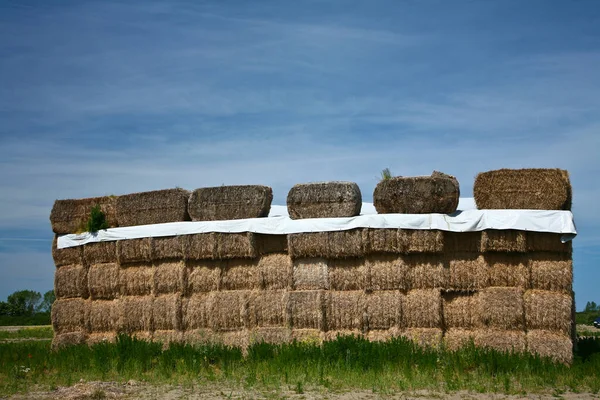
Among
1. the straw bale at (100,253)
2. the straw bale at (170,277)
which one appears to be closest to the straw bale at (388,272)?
the straw bale at (170,277)

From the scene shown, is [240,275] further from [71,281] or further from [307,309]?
[71,281]

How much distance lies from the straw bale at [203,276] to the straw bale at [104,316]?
7.63ft

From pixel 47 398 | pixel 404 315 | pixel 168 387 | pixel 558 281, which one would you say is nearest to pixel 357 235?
pixel 404 315

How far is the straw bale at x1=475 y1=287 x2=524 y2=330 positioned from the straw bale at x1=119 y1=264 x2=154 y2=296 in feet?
25.9

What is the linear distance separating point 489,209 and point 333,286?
143 inches

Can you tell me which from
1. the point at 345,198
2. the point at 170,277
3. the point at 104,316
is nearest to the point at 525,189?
the point at 345,198

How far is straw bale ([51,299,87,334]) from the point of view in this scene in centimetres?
1980

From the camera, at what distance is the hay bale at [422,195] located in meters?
15.7

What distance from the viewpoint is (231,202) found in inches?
691

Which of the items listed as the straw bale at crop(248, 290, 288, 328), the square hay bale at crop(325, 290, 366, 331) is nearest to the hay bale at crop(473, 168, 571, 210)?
the square hay bale at crop(325, 290, 366, 331)

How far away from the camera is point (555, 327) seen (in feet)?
48.5

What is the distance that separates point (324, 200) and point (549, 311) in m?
5.11

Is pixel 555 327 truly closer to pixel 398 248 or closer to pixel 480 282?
pixel 480 282

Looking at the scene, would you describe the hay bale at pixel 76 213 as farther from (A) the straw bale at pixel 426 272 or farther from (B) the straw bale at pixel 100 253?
(A) the straw bale at pixel 426 272
